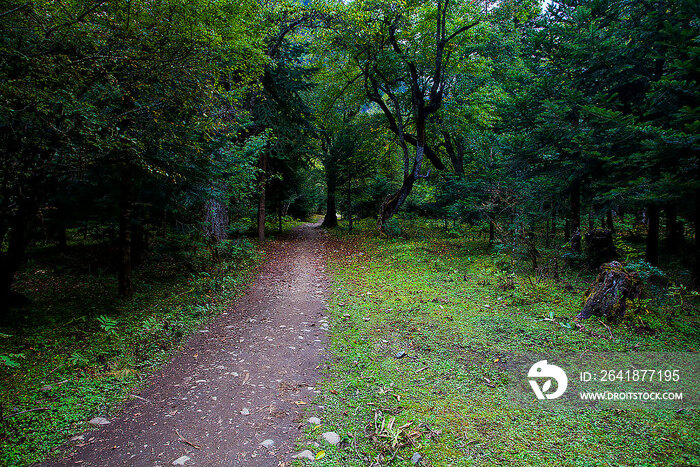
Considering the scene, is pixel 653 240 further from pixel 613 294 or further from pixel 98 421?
pixel 98 421

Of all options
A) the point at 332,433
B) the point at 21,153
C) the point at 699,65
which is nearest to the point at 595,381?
the point at 332,433

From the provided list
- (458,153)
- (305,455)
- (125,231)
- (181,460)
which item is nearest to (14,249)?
(125,231)

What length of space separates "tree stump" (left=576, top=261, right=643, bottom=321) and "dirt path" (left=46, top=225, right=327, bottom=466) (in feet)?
15.2

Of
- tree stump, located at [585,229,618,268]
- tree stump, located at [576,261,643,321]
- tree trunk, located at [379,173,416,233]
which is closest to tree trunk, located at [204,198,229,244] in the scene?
tree trunk, located at [379,173,416,233]

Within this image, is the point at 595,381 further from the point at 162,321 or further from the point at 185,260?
the point at 185,260

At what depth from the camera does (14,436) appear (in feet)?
9.21

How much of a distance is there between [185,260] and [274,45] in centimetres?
1077

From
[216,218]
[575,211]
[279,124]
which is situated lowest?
[216,218]

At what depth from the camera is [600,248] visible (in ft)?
25.9

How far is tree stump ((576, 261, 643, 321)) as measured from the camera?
5082mm

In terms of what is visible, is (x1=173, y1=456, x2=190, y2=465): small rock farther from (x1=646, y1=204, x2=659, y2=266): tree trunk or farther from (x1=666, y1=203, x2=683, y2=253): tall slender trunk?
(x1=666, y1=203, x2=683, y2=253): tall slender trunk

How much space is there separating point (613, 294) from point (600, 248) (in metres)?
3.42

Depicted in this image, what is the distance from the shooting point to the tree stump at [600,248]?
782 cm

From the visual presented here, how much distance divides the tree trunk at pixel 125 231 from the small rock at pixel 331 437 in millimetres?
5676
